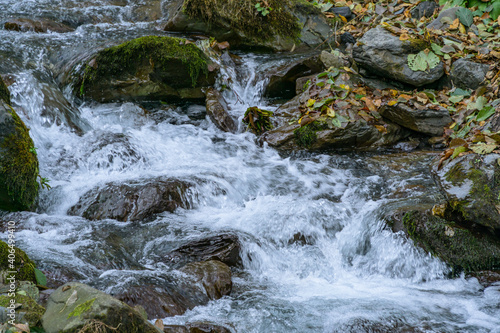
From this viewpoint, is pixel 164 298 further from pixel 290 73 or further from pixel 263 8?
pixel 263 8

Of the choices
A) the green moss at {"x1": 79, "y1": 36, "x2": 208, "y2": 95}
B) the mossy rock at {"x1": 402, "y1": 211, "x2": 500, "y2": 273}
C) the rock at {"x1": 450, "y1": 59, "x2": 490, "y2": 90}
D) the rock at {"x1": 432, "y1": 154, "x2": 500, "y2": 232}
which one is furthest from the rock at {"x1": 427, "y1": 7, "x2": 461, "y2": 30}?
the mossy rock at {"x1": 402, "y1": 211, "x2": 500, "y2": 273}

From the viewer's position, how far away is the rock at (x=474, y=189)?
406cm

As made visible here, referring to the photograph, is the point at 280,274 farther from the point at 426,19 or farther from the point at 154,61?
the point at 426,19

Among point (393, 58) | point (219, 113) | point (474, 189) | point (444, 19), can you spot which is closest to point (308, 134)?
point (219, 113)

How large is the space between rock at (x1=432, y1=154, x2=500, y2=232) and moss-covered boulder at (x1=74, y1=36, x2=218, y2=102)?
16.7 ft

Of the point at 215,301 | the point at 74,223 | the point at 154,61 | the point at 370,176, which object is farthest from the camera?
the point at 154,61

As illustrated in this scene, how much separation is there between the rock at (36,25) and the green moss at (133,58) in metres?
2.65

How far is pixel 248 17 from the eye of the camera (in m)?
9.47

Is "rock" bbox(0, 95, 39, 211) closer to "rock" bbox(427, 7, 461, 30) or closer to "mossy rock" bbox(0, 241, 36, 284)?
"mossy rock" bbox(0, 241, 36, 284)

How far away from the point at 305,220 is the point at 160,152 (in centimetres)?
282

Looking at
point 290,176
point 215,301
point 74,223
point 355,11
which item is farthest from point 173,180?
point 355,11

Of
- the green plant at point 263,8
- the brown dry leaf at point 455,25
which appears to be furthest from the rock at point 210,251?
the green plant at point 263,8

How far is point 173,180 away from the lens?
5.56 meters

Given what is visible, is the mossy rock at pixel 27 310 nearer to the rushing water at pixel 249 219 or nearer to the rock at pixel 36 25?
the rushing water at pixel 249 219
